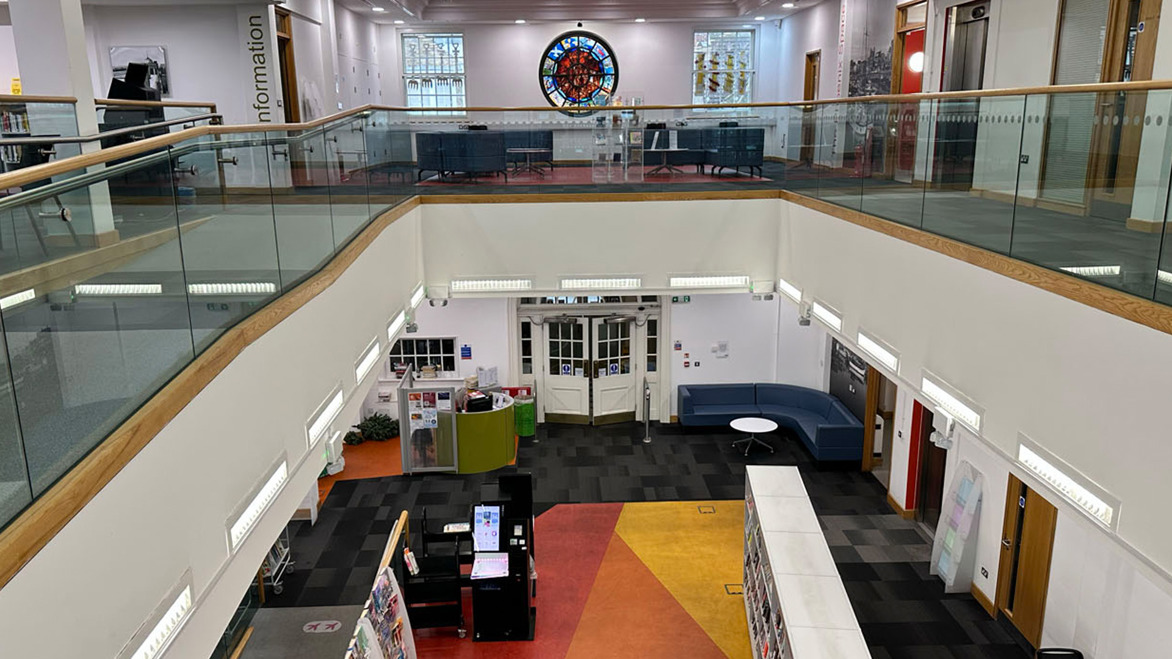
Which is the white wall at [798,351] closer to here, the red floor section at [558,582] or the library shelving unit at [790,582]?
the red floor section at [558,582]

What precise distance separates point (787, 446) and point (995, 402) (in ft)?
27.7

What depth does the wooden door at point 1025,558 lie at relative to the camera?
771 centimetres

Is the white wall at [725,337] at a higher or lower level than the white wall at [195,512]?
lower

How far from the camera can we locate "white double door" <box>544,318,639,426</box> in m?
14.4

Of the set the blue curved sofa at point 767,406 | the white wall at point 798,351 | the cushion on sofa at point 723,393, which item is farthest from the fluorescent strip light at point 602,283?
the white wall at point 798,351

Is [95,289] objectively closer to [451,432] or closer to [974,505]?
[974,505]

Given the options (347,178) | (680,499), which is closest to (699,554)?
(680,499)

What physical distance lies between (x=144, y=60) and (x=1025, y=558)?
12961mm

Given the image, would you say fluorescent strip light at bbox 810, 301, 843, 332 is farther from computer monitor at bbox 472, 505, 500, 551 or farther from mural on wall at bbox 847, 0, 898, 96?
mural on wall at bbox 847, 0, 898, 96

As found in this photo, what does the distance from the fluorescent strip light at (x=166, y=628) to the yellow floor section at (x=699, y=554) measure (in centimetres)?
608

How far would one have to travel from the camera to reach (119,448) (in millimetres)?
2713

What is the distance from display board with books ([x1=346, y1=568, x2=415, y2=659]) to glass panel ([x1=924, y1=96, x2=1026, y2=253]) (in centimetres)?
543

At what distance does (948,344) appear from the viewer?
5.69m

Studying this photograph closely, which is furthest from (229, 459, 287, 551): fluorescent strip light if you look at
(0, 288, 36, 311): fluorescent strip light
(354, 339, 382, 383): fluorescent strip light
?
(354, 339, 382, 383): fluorescent strip light
